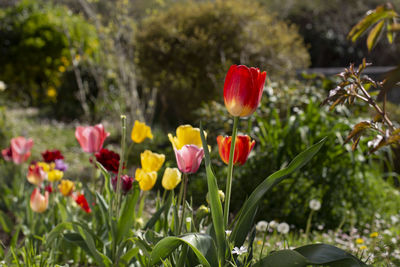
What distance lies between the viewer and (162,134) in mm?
5840

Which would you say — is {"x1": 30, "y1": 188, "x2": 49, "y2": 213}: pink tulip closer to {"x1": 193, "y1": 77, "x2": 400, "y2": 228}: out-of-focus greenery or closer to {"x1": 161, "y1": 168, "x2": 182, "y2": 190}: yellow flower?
{"x1": 161, "y1": 168, "x2": 182, "y2": 190}: yellow flower

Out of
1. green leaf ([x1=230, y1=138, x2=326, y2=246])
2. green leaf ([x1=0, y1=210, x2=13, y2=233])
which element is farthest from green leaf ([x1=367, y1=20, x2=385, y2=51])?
green leaf ([x1=0, y1=210, x2=13, y2=233])

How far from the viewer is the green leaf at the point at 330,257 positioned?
114 centimetres

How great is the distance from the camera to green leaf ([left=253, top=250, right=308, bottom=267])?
112 centimetres

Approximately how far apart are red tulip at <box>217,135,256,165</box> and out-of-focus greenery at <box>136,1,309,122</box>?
345 cm

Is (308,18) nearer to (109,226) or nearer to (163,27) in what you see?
(163,27)

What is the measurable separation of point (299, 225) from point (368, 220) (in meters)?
0.50


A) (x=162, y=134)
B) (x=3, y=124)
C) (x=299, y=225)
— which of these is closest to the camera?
(x=299, y=225)

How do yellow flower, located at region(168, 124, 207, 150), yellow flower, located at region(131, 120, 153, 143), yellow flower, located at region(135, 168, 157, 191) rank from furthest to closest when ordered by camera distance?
yellow flower, located at region(131, 120, 153, 143), yellow flower, located at region(135, 168, 157, 191), yellow flower, located at region(168, 124, 207, 150)

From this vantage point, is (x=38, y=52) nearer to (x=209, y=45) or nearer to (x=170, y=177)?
(x=209, y=45)

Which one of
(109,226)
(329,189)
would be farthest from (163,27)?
(109,226)

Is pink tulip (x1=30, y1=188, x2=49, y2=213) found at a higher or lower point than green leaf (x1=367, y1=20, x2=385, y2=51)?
lower

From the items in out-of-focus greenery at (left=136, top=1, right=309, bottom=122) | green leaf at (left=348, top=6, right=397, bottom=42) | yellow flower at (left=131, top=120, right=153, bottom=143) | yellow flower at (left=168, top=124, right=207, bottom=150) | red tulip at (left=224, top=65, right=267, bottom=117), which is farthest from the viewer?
out-of-focus greenery at (left=136, top=1, right=309, bottom=122)

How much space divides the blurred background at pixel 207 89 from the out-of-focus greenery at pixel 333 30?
0.04 meters
